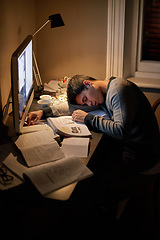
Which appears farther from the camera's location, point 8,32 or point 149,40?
point 149,40

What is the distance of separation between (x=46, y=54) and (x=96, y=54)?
0.49m

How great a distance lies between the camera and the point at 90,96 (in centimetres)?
206

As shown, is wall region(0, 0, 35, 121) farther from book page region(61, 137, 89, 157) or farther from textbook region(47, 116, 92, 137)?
book page region(61, 137, 89, 157)

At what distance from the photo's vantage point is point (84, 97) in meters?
2.06

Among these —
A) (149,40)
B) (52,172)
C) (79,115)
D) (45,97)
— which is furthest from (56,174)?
(149,40)

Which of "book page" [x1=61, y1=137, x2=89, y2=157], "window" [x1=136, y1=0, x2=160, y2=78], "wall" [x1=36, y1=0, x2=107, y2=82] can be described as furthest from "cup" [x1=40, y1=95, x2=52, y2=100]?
"window" [x1=136, y1=0, x2=160, y2=78]

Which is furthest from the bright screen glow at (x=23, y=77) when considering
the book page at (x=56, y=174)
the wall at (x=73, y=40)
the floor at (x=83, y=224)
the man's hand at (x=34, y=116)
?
the wall at (x=73, y=40)

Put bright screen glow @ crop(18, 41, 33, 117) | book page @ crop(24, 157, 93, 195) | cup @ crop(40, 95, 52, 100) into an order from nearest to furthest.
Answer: book page @ crop(24, 157, 93, 195) < bright screen glow @ crop(18, 41, 33, 117) < cup @ crop(40, 95, 52, 100)

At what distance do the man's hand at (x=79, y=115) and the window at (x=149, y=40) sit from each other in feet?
3.76

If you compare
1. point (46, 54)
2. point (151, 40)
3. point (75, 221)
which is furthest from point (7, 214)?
point (151, 40)

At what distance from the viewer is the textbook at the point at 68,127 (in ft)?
6.12

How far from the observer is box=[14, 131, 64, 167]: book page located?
1.58 metres

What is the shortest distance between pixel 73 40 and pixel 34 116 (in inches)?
43.6

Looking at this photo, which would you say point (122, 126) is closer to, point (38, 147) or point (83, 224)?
point (38, 147)
